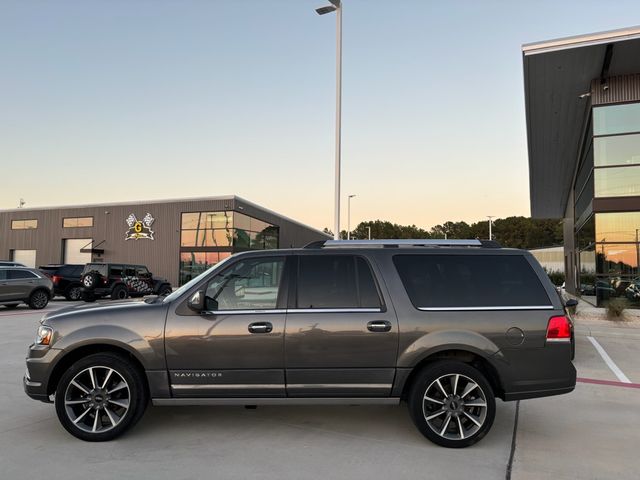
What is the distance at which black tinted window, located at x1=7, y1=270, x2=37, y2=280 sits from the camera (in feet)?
56.2

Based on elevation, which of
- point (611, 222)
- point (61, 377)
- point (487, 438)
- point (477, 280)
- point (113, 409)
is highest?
point (611, 222)

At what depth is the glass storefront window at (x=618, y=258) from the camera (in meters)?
16.9

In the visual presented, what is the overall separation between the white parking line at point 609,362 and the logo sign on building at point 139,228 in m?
34.1

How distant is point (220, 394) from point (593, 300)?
1969 cm

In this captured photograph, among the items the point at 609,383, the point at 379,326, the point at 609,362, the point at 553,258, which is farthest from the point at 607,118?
the point at 553,258

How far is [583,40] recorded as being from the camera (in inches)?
604

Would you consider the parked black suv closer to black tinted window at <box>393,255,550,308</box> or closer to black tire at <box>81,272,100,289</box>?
black tire at <box>81,272,100,289</box>

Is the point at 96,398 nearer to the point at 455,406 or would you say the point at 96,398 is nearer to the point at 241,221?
the point at 455,406

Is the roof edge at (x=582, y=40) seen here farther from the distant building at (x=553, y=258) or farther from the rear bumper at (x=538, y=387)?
the distant building at (x=553, y=258)

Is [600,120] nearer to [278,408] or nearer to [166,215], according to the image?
[278,408]

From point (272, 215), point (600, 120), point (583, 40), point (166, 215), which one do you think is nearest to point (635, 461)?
point (583, 40)

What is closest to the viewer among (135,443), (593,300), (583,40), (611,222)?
(135,443)

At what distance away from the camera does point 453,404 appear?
14.3 feet

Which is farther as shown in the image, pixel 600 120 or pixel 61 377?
pixel 600 120
